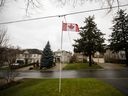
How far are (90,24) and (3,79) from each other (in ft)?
81.3

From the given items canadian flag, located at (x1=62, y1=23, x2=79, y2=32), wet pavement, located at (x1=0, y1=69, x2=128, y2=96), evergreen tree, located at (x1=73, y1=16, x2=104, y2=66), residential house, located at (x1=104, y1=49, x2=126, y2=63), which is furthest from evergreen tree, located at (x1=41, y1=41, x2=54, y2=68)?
canadian flag, located at (x1=62, y1=23, x2=79, y2=32)

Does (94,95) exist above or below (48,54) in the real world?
below

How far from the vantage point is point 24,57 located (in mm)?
67812

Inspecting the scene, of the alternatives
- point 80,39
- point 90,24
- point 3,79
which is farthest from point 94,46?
point 3,79

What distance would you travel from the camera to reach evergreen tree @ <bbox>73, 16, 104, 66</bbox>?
3256 cm

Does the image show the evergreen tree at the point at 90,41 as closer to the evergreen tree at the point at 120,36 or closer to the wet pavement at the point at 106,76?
the evergreen tree at the point at 120,36

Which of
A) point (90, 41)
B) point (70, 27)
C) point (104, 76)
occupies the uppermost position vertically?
point (90, 41)

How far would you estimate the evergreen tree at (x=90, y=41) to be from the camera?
107 ft

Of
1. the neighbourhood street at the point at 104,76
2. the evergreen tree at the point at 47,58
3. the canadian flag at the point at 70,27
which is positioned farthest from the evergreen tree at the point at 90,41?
the canadian flag at the point at 70,27

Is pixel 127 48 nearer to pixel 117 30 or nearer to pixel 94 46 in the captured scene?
pixel 117 30

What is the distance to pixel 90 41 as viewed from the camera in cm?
3275

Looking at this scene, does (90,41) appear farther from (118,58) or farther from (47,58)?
(118,58)

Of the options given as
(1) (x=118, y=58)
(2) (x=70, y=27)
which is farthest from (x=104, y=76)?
(1) (x=118, y=58)

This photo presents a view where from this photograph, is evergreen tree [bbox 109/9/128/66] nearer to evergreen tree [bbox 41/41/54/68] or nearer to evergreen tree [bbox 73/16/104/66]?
evergreen tree [bbox 73/16/104/66]
